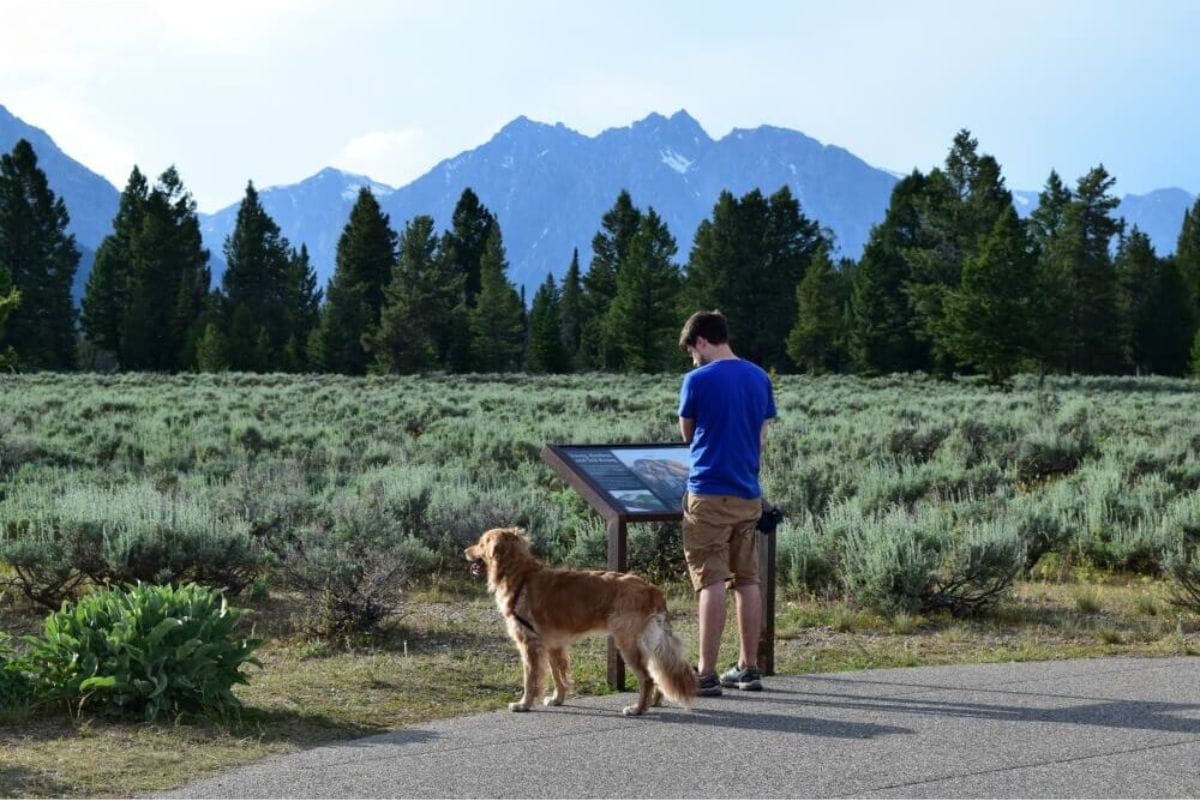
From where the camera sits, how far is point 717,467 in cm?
646

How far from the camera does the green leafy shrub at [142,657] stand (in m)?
5.86

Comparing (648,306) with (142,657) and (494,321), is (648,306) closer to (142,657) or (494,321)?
(494,321)

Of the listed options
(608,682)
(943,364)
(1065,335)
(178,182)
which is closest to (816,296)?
(943,364)

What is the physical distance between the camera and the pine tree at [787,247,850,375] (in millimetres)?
60969

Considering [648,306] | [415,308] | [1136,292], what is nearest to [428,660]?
[415,308]

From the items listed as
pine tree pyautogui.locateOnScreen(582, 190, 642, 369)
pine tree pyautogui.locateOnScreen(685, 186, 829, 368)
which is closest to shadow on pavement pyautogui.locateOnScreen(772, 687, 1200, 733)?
pine tree pyautogui.locateOnScreen(685, 186, 829, 368)

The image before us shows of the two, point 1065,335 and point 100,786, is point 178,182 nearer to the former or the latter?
point 1065,335

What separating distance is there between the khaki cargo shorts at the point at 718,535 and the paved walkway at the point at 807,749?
658 millimetres

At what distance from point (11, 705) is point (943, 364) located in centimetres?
5468

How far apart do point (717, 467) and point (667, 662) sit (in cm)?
109

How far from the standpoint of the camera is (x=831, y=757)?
17.2ft

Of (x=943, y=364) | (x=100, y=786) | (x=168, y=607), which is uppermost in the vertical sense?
(x=943, y=364)

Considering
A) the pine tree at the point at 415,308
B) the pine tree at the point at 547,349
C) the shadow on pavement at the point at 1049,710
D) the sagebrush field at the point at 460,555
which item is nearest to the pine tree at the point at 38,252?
the pine tree at the point at 415,308

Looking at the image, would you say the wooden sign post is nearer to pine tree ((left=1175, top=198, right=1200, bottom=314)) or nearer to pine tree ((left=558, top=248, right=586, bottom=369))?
pine tree ((left=1175, top=198, right=1200, bottom=314))
